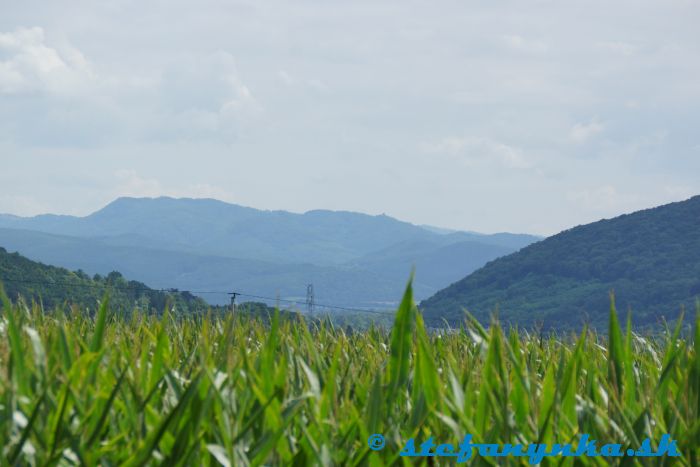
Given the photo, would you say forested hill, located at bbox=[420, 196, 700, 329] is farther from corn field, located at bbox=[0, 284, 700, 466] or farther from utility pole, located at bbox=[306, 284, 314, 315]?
corn field, located at bbox=[0, 284, 700, 466]

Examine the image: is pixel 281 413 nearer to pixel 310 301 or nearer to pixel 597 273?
pixel 310 301

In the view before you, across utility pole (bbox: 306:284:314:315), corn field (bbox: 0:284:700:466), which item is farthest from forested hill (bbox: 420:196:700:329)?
corn field (bbox: 0:284:700:466)

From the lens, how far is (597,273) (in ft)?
456

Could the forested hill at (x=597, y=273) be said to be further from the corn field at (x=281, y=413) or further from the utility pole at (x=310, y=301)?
the corn field at (x=281, y=413)

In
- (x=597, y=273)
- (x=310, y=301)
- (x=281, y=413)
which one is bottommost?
(x=281, y=413)

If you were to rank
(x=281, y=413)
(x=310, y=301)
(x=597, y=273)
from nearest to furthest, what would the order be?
(x=281, y=413)
(x=310, y=301)
(x=597, y=273)

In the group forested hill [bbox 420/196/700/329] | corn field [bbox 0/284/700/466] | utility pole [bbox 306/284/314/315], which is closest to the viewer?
corn field [bbox 0/284/700/466]

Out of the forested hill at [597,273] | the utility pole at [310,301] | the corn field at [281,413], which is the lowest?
the corn field at [281,413]

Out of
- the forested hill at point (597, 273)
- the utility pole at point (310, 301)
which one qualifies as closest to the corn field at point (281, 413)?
the utility pole at point (310, 301)

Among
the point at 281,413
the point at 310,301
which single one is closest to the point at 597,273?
the point at 310,301

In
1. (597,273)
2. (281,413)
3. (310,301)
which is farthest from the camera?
(597,273)

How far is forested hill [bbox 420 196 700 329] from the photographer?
123812 millimetres

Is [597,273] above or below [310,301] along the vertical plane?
above

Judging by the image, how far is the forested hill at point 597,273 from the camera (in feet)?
406
